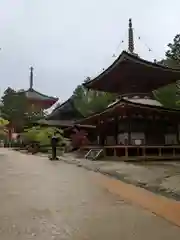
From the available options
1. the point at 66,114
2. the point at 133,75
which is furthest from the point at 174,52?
the point at 66,114

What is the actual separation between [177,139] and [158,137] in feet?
4.99

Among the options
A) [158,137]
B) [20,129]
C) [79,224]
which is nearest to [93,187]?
[79,224]

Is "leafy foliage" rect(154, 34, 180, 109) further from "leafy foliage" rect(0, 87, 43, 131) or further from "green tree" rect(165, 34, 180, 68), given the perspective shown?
"leafy foliage" rect(0, 87, 43, 131)

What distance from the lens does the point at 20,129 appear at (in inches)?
2472

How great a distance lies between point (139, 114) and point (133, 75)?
2.95 metres

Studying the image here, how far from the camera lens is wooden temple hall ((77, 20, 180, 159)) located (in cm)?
2466

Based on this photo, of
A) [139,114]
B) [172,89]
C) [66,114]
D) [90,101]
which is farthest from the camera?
[66,114]

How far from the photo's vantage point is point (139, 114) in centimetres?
2580

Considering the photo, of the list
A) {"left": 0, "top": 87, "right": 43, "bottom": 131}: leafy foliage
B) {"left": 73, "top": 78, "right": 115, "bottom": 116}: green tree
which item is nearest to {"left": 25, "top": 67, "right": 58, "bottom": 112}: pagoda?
{"left": 0, "top": 87, "right": 43, "bottom": 131}: leafy foliage

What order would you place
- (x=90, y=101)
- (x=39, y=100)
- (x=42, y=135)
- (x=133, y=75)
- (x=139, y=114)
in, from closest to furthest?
1. (x=139, y=114)
2. (x=133, y=75)
3. (x=42, y=135)
4. (x=90, y=101)
5. (x=39, y=100)

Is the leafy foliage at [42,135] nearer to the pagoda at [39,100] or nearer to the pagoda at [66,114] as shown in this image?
the pagoda at [66,114]

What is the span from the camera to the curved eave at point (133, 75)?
82.2 ft

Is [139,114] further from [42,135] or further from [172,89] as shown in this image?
[42,135]

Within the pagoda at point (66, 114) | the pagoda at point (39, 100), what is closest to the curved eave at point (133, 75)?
the pagoda at point (66, 114)
